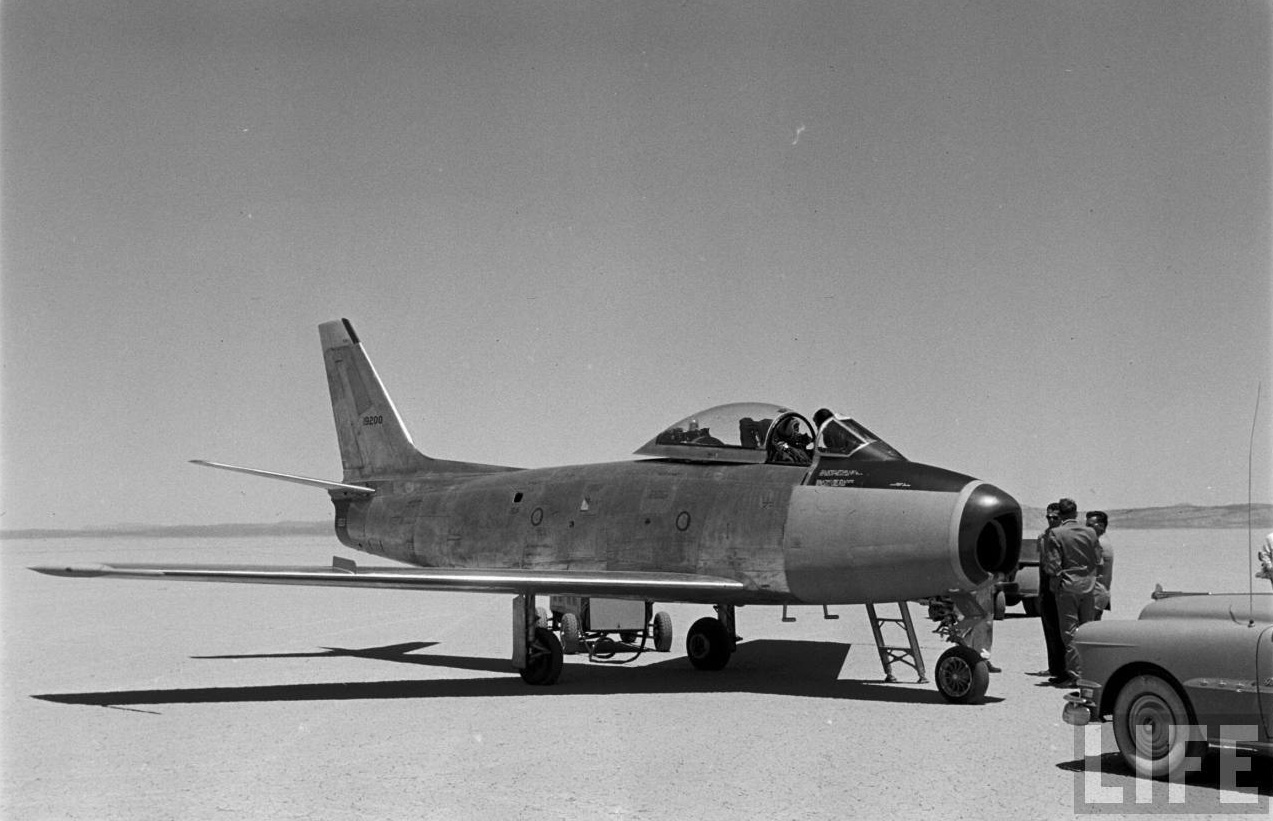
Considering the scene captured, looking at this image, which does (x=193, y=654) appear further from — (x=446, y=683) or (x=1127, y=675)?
(x=1127, y=675)

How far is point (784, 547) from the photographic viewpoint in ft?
40.3

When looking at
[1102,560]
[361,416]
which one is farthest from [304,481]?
[1102,560]

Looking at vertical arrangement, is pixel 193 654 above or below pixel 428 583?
below

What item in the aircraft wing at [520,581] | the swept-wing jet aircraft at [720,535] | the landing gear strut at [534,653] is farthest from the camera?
the landing gear strut at [534,653]

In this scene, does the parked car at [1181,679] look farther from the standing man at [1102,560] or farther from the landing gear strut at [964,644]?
the standing man at [1102,560]

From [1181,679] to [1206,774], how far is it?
0.89m

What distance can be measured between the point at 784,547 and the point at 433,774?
5.26 metres

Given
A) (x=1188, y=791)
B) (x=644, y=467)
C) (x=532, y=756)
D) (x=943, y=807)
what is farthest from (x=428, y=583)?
(x=1188, y=791)

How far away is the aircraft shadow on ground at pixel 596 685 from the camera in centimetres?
1182

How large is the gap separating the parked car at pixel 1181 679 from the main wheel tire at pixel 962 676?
319 centimetres

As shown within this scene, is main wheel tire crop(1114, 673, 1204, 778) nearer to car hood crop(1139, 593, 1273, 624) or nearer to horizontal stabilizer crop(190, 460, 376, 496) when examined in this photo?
car hood crop(1139, 593, 1273, 624)

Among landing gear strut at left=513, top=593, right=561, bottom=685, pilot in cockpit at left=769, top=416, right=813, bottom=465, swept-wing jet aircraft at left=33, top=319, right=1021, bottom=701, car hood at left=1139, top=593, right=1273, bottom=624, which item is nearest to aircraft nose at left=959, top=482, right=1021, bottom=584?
swept-wing jet aircraft at left=33, top=319, right=1021, bottom=701

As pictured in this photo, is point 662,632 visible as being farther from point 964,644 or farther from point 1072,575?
point 1072,575

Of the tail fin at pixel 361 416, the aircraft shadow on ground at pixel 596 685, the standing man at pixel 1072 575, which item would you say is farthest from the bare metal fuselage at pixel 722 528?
the tail fin at pixel 361 416
